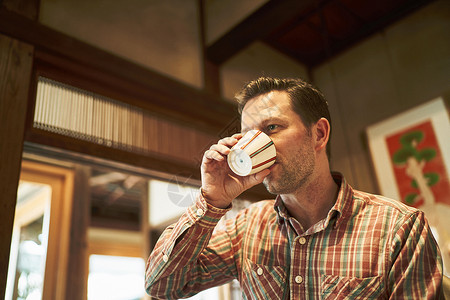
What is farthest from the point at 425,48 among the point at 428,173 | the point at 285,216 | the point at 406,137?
the point at 285,216

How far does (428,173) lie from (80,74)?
2097 mm

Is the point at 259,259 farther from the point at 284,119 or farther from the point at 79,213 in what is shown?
the point at 79,213

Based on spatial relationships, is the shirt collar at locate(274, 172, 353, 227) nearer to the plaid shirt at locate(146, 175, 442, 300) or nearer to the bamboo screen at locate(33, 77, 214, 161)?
the plaid shirt at locate(146, 175, 442, 300)

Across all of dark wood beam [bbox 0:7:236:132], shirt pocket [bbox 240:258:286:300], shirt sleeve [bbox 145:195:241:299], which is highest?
dark wood beam [bbox 0:7:236:132]

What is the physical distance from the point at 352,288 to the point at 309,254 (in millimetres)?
143

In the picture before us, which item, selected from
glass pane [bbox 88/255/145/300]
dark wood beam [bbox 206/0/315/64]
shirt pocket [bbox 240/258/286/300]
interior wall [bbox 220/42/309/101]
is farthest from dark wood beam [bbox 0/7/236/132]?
glass pane [bbox 88/255/145/300]

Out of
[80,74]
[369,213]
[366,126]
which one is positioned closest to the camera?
[369,213]

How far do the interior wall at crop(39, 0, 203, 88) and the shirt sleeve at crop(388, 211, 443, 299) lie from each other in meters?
1.69

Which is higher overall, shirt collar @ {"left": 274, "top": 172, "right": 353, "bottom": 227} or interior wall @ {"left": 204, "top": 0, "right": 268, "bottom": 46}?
interior wall @ {"left": 204, "top": 0, "right": 268, "bottom": 46}

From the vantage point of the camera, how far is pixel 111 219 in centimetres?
614

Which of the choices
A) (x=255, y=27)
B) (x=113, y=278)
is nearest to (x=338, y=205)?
(x=255, y=27)

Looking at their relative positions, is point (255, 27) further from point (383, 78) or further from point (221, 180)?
point (221, 180)

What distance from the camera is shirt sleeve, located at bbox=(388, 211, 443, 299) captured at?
89cm

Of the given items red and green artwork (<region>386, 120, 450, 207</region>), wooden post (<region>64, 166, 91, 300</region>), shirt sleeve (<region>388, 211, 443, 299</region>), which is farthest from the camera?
wooden post (<region>64, 166, 91, 300</region>)
